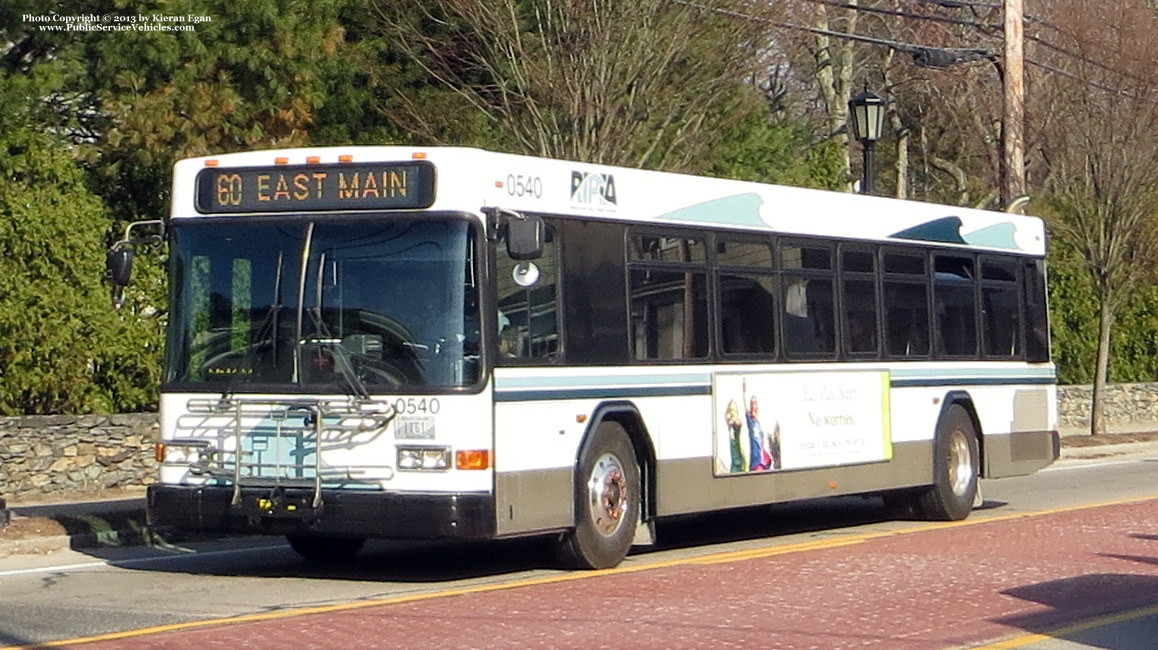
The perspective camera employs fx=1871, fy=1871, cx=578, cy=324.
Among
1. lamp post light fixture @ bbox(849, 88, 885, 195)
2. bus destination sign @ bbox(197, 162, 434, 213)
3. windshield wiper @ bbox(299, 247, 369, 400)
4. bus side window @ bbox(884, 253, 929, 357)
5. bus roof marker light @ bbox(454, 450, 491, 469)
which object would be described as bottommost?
bus roof marker light @ bbox(454, 450, 491, 469)

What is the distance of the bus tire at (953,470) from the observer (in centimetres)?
1783

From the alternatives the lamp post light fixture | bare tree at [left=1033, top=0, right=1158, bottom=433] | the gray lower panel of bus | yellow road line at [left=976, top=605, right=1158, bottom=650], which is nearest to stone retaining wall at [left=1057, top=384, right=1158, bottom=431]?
bare tree at [left=1033, top=0, right=1158, bottom=433]

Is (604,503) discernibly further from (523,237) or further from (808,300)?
(808,300)

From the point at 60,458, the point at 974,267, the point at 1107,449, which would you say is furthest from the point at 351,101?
the point at 1107,449

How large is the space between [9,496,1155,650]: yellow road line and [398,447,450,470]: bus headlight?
0.82 m

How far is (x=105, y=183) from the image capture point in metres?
23.1

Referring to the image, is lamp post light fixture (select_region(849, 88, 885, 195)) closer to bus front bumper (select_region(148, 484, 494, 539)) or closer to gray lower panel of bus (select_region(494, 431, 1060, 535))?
gray lower panel of bus (select_region(494, 431, 1060, 535))

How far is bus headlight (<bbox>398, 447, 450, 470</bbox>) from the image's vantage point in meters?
12.1

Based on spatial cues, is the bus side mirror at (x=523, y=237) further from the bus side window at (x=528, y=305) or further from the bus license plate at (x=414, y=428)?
the bus license plate at (x=414, y=428)

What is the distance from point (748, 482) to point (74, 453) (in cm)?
869

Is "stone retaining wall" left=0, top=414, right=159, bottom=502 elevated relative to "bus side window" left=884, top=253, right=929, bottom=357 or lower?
lower

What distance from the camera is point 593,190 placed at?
1354 cm

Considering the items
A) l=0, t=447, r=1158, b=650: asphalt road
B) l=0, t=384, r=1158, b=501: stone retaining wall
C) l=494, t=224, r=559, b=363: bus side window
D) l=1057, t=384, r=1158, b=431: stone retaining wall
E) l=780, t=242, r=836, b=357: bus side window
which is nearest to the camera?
l=0, t=447, r=1158, b=650: asphalt road

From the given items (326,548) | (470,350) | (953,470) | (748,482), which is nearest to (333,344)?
(470,350)
